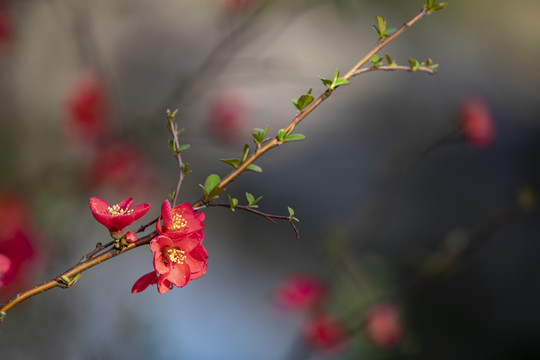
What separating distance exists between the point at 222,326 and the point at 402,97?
186 centimetres

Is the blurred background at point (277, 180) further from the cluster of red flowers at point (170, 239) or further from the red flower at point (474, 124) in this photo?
the cluster of red flowers at point (170, 239)

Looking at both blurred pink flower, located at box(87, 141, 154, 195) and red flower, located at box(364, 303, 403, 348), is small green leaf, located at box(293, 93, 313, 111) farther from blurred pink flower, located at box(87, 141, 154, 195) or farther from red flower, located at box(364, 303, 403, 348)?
blurred pink flower, located at box(87, 141, 154, 195)

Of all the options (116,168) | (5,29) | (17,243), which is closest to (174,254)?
(17,243)

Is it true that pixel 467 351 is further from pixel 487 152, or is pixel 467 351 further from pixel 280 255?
pixel 487 152

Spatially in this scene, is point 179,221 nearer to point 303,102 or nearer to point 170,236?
point 170,236

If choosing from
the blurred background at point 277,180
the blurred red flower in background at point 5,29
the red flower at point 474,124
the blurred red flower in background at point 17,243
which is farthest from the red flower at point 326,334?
the blurred red flower in background at point 5,29

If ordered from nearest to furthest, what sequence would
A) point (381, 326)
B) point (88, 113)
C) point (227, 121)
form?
point (381, 326)
point (88, 113)
point (227, 121)

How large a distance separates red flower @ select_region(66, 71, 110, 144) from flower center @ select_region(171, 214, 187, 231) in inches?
46.1

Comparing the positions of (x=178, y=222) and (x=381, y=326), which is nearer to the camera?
(x=178, y=222)

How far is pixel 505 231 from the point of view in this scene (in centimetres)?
253

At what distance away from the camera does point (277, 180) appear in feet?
8.82

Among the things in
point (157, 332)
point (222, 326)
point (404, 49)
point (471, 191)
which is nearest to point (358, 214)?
point (471, 191)

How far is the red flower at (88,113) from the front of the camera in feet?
5.00

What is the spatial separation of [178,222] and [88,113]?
1.18 metres
